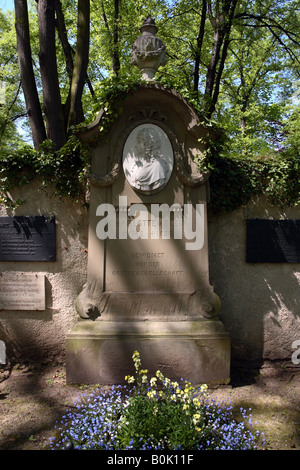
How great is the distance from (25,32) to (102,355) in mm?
5796

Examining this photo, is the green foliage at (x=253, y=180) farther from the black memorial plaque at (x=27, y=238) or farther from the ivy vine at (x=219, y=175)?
the black memorial plaque at (x=27, y=238)

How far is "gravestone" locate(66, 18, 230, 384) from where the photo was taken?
4180mm

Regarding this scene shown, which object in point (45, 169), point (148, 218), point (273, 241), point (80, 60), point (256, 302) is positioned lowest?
point (256, 302)

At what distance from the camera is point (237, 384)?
13.8 ft

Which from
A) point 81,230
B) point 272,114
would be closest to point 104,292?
point 81,230

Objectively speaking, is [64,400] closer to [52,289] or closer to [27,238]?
[52,289]

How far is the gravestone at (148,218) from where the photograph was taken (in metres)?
4.18

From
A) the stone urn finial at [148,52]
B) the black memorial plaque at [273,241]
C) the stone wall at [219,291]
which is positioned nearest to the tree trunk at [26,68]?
the stone wall at [219,291]

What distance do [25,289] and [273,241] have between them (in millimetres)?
3446

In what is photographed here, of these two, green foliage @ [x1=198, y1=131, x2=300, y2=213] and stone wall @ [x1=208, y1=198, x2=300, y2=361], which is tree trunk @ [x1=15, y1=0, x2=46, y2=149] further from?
stone wall @ [x1=208, y1=198, x2=300, y2=361]

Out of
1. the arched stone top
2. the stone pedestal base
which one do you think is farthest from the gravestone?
the stone pedestal base

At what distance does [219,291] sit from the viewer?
187 inches

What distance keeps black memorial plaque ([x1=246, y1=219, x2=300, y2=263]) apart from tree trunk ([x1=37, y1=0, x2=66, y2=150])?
3775 millimetres

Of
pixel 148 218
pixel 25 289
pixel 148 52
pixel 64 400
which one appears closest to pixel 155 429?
pixel 64 400
